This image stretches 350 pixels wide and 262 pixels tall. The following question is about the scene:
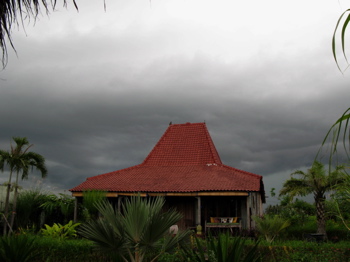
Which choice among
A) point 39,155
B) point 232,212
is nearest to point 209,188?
point 232,212

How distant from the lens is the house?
17766 millimetres

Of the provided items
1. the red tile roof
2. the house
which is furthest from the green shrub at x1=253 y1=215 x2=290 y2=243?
the red tile roof

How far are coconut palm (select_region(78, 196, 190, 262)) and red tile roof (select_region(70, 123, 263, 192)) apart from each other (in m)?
10.0

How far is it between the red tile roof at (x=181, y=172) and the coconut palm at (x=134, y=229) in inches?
394

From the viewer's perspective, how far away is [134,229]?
6004mm

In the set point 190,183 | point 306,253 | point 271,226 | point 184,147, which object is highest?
point 184,147

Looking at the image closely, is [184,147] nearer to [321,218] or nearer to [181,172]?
[181,172]

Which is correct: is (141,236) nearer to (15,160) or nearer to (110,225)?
(110,225)

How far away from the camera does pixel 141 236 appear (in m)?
6.05

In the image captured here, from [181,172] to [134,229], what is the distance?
1451cm

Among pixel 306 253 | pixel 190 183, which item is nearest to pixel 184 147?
pixel 190 183

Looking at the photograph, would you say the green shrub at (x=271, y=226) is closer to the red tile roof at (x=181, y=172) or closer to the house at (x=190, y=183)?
the house at (x=190, y=183)

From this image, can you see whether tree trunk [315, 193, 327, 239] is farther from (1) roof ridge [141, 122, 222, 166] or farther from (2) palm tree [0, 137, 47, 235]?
(2) palm tree [0, 137, 47, 235]

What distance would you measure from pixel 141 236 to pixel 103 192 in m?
12.3
